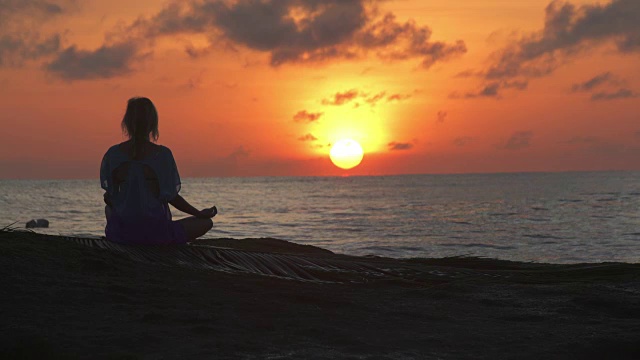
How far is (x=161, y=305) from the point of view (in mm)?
4598

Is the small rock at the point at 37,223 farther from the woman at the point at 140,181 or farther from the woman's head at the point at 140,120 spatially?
the woman's head at the point at 140,120

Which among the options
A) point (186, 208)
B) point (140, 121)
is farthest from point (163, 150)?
point (186, 208)

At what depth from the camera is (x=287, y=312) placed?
4.66m

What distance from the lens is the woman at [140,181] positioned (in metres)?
6.57

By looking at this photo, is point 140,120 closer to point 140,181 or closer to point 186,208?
point 140,181

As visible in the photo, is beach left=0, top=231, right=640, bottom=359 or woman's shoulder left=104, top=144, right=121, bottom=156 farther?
woman's shoulder left=104, top=144, right=121, bottom=156

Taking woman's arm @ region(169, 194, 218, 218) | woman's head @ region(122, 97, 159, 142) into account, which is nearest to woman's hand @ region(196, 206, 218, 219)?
woman's arm @ region(169, 194, 218, 218)

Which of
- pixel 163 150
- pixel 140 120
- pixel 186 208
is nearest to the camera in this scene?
pixel 140 120

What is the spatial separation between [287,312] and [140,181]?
2.76m

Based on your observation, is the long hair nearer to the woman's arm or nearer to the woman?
the woman

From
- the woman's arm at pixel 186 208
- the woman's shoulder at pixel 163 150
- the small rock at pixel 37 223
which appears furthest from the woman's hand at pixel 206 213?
the small rock at pixel 37 223

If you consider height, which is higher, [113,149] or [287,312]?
[113,149]

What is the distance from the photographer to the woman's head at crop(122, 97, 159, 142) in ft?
21.1

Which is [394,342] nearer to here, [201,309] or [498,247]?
[201,309]
